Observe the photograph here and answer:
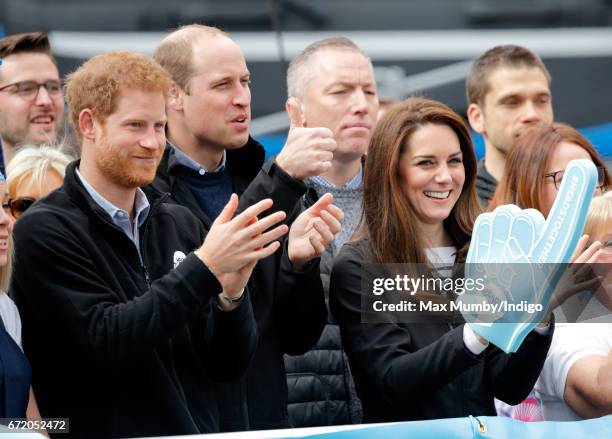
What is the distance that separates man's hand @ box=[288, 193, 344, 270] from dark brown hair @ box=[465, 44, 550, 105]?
6.45ft

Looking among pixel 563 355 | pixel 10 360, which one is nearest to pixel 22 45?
pixel 10 360

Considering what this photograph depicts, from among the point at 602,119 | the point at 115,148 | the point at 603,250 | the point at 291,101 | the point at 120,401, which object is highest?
the point at 602,119

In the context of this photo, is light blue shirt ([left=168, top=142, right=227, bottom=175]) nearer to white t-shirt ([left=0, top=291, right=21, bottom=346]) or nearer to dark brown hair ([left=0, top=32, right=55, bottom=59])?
white t-shirt ([left=0, top=291, right=21, bottom=346])

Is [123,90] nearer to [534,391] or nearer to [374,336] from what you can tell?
[374,336]

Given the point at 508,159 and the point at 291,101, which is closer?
the point at 291,101

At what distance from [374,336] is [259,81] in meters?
5.02

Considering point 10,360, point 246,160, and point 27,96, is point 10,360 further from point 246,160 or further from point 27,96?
point 27,96

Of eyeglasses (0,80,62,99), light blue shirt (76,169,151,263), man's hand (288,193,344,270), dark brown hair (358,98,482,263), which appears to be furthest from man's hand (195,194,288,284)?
eyeglasses (0,80,62,99)

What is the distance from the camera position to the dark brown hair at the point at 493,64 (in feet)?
18.2

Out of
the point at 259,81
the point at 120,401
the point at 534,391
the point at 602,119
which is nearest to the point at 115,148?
the point at 120,401

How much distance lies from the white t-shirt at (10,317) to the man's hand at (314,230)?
2.59 feet

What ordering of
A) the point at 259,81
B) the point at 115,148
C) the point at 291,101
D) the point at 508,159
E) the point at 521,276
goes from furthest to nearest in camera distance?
the point at 259,81 < the point at 508,159 < the point at 291,101 < the point at 115,148 < the point at 521,276

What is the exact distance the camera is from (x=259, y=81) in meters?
8.62

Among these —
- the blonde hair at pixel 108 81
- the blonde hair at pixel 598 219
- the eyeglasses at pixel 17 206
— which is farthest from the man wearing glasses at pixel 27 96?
the blonde hair at pixel 598 219
